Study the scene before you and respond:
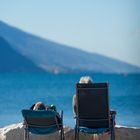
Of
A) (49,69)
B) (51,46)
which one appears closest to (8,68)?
(49,69)

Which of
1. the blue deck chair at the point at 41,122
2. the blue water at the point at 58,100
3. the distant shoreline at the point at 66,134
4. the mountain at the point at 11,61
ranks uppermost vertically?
the mountain at the point at 11,61

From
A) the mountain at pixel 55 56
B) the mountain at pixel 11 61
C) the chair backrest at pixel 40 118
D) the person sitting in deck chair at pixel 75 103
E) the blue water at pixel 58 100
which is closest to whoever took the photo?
the chair backrest at pixel 40 118

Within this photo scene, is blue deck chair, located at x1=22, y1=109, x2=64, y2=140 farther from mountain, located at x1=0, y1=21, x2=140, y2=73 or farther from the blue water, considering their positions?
mountain, located at x1=0, y1=21, x2=140, y2=73

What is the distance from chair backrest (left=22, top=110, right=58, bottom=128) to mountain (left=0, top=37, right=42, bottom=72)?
63339 millimetres

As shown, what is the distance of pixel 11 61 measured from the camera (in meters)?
72.9

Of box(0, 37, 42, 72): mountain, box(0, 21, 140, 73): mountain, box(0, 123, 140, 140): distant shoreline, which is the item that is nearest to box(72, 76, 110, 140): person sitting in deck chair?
box(0, 123, 140, 140): distant shoreline

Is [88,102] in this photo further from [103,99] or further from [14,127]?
[14,127]

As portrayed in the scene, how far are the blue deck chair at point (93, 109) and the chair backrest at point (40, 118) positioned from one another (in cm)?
24

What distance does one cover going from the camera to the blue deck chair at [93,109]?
5508mm

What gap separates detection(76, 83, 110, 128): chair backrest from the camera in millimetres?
5508

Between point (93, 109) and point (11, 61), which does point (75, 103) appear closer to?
point (93, 109)

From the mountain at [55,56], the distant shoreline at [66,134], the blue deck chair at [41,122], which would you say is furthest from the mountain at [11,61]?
the blue deck chair at [41,122]

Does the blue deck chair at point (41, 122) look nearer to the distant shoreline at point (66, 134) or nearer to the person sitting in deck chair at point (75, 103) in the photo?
the person sitting in deck chair at point (75, 103)

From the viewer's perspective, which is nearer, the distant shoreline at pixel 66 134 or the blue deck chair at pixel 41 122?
the blue deck chair at pixel 41 122
